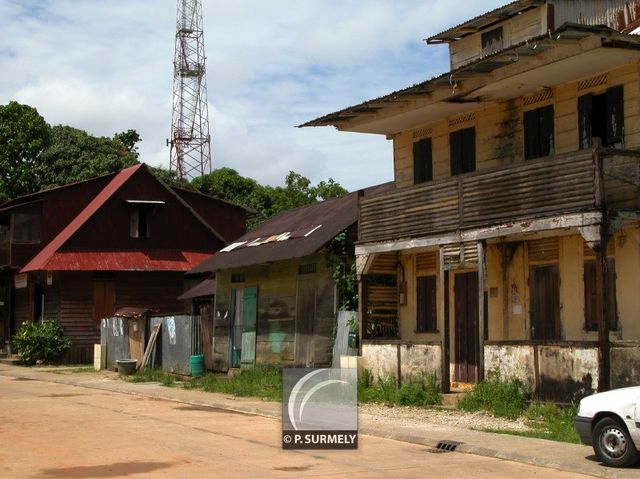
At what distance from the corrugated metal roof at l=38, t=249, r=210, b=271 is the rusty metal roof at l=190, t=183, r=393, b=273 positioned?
28.3 feet

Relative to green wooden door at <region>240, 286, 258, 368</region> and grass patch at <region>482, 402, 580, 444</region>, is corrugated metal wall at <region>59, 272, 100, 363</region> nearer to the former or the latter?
green wooden door at <region>240, 286, 258, 368</region>

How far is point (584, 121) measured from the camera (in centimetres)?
1747

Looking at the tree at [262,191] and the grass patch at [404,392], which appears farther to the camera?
the tree at [262,191]

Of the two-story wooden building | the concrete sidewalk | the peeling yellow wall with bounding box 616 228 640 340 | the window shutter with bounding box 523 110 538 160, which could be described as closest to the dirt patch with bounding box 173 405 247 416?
the concrete sidewalk

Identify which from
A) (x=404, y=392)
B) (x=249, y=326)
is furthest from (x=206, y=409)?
(x=249, y=326)

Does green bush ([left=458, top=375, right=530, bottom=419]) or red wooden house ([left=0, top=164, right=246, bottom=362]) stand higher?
red wooden house ([left=0, top=164, right=246, bottom=362])

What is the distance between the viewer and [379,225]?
21.2m

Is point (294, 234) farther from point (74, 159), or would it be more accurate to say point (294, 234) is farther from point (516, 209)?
point (74, 159)

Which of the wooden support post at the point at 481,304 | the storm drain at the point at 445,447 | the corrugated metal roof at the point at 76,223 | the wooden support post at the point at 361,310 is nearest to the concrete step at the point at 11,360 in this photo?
the corrugated metal roof at the point at 76,223

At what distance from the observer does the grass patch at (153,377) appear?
83.9 ft

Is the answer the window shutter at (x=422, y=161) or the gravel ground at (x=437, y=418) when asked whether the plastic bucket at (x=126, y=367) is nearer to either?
the window shutter at (x=422, y=161)

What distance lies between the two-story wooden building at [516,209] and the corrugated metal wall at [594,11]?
0.04m

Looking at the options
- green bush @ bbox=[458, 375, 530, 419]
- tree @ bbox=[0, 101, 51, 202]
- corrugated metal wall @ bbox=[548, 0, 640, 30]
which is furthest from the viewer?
tree @ bbox=[0, 101, 51, 202]

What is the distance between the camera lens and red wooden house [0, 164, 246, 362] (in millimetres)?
36625
